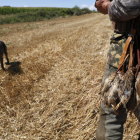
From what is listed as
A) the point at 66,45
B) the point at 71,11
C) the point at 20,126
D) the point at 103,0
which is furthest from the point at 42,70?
the point at 71,11

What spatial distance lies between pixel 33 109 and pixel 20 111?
25cm

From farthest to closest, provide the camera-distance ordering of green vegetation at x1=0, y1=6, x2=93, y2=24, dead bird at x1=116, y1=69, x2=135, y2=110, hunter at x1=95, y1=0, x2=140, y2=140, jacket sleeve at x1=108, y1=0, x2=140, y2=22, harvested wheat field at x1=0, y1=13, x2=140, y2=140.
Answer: green vegetation at x1=0, y1=6, x2=93, y2=24
harvested wheat field at x1=0, y1=13, x2=140, y2=140
hunter at x1=95, y1=0, x2=140, y2=140
dead bird at x1=116, y1=69, x2=135, y2=110
jacket sleeve at x1=108, y1=0, x2=140, y2=22

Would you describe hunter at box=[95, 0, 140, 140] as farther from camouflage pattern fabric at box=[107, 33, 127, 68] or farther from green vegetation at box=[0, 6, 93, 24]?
green vegetation at box=[0, 6, 93, 24]

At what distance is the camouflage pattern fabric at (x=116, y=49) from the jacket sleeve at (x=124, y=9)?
27 centimetres

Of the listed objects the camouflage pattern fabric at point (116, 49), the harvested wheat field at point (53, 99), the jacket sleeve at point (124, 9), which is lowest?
the harvested wheat field at point (53, 99)

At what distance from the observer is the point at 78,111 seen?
8.86ft

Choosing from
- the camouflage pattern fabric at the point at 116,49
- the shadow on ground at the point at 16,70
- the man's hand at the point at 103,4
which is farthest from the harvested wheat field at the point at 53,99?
the man's hand at the point at 103,4

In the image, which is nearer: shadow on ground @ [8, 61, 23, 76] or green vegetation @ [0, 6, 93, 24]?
shadow on ground @ [8, 61, 23, 76]

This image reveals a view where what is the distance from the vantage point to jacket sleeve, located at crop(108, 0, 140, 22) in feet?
3.66

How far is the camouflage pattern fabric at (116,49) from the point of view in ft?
4.86

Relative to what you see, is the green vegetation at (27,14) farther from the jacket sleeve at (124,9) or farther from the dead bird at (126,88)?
the dead bird at (126,88)

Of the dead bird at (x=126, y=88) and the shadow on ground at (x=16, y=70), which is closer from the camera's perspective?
the dead bird at (x=126, y=88)

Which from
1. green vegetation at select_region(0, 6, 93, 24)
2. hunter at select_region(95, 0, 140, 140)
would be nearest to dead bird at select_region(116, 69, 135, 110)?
Answer: hunter at select_region(95, 0, 140, 140)

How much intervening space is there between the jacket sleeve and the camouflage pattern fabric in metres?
0.27
